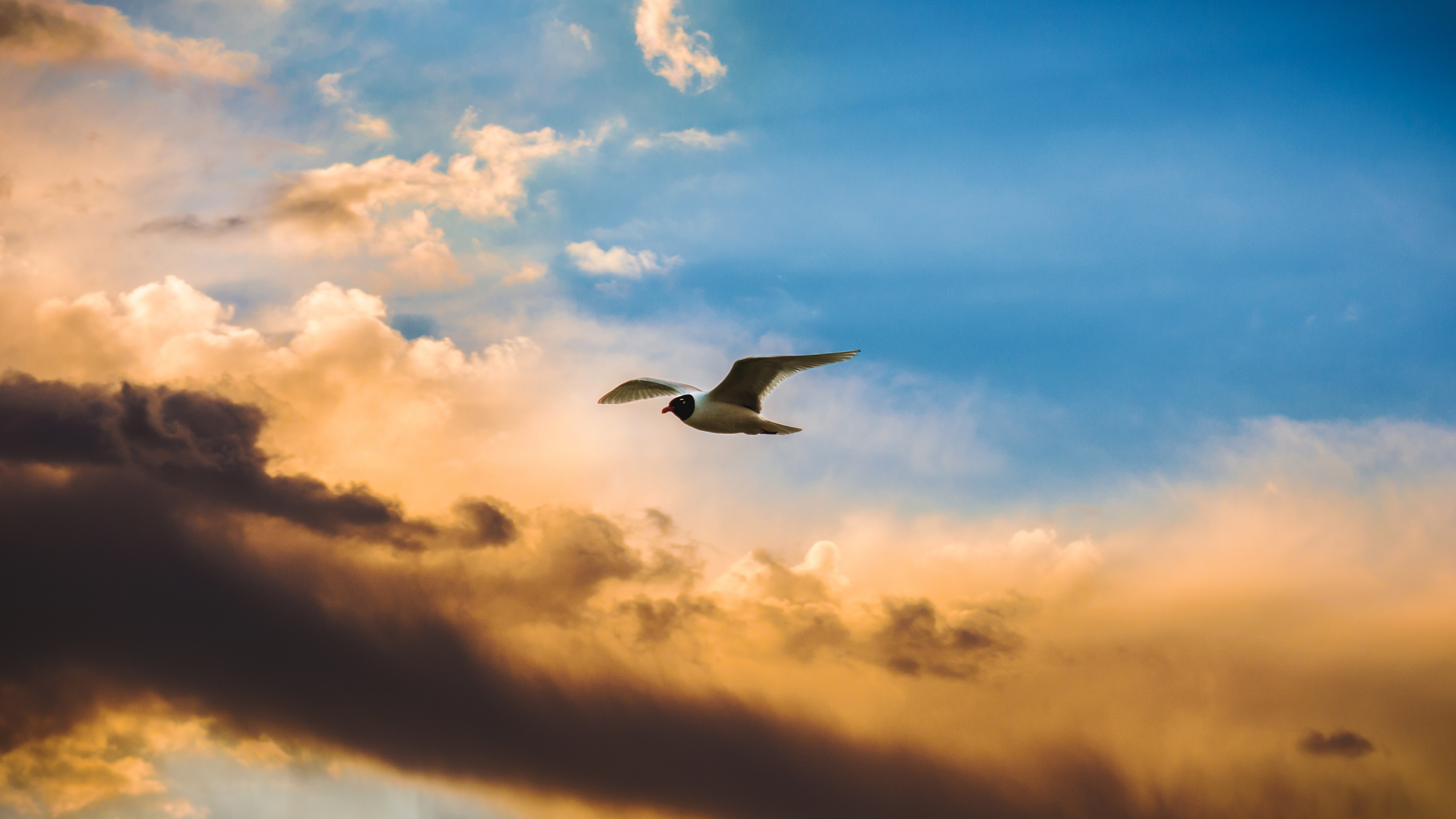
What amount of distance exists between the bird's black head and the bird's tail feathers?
2226 millimetres

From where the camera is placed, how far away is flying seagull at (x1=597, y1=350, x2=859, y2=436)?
26.5 metres

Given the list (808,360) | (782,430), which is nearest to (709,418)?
(782,430)

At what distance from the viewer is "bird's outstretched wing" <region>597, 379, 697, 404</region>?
31062mm

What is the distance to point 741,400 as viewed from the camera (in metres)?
27.9

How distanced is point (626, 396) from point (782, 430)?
6358 millimetres

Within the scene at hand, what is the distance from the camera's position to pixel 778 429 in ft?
90.3

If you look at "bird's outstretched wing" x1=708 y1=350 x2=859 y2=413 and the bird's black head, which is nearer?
"bird's outstretched wing" x1=708 y1=350 x2=859 y2=413

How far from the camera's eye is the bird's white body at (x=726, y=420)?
2762cm

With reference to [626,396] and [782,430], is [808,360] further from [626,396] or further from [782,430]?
[626,396]

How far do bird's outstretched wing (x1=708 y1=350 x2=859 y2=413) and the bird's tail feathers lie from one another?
1.87 feet

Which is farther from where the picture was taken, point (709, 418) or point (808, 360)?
point (709, 418)

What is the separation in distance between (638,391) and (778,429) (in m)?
5.96

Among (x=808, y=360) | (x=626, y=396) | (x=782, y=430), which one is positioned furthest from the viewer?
(x=626, y=396)

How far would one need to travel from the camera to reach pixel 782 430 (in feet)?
90.1
